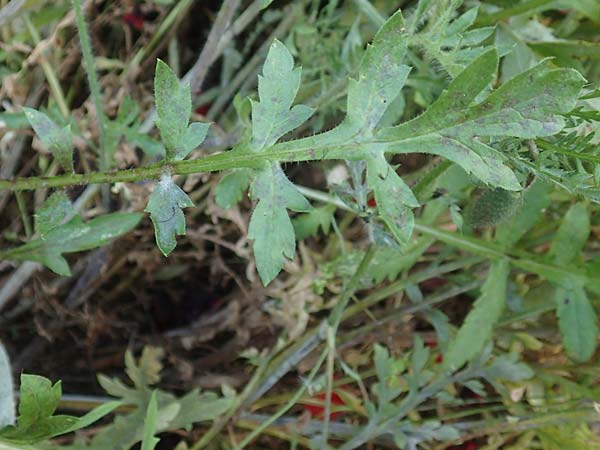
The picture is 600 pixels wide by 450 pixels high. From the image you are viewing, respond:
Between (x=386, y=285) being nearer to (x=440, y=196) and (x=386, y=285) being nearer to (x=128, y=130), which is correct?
(x=440, y=196)

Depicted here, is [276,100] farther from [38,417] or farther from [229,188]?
Answer: [38,417]

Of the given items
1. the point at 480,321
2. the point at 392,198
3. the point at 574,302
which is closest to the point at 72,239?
the point at 392,198

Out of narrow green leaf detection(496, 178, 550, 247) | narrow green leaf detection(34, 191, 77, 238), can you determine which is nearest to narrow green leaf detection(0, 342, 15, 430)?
narrow green leaf detection(34, 191, 77, 238)

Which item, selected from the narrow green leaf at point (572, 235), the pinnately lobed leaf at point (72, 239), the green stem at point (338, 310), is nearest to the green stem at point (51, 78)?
the pinnately lobed leaf at point (72, 239)

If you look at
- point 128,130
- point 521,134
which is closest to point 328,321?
point 128,130

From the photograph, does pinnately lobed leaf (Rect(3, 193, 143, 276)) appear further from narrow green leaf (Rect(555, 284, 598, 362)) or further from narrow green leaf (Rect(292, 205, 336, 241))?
narrow green leaf (Rect(555, 284, 598, 362))

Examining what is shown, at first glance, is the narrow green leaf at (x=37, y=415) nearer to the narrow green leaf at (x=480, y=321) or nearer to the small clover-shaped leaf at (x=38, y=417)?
the small clover-shaped leaf at (x=38, y=417)
